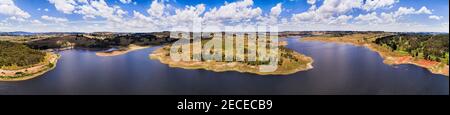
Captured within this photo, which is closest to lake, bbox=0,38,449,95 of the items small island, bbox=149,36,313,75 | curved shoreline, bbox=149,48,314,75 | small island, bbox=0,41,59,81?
curved shoreline, bbox=149,48,314,75

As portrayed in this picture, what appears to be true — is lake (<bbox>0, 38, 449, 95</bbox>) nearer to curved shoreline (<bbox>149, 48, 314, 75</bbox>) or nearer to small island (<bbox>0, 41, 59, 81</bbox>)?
curved shoreline (<bbox>149, 48, 314, 75</bbox>)

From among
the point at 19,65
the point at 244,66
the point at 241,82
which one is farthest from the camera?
the point at 19,65

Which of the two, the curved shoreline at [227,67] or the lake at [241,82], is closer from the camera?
the lake at [241,82]

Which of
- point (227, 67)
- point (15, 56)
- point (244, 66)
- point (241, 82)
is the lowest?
point (241, 82)

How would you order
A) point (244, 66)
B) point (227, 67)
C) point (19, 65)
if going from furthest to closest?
point (19, 65), point (244, 66), point (227, 67)

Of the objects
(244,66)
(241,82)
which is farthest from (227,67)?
(241,82)

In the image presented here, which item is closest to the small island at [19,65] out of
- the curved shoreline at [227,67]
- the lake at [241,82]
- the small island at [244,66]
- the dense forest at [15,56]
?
the dense forest at [15,56]

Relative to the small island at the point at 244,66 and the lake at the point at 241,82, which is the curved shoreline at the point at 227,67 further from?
the lake at the point at 241,82

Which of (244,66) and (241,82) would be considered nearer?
(241,82)

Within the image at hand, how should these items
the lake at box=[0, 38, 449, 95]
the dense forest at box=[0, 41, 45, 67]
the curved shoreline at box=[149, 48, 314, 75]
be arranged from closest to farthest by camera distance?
the lake at box=[0, 38, 449, 95] → the curved shoreline at box=[149, 48, 314, 75] → the dense forest at box=[0, 41, 45, 67]

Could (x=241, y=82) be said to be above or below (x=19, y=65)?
below

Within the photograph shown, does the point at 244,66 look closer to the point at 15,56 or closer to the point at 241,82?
the point at 241,82

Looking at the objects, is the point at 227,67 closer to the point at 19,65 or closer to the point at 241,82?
the point at 241,82
